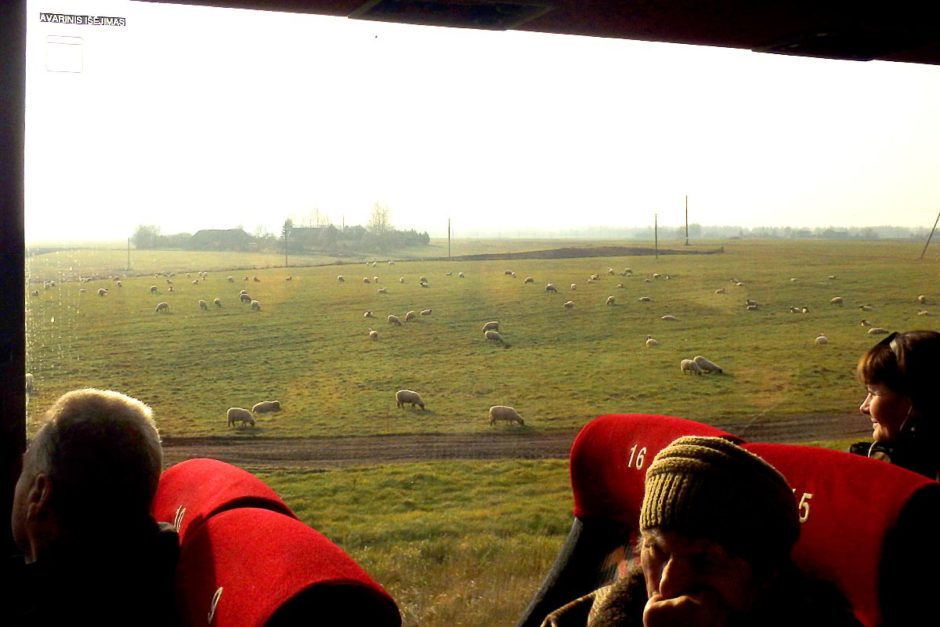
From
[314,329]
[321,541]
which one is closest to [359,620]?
[321,541]

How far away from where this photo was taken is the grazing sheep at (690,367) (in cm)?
349

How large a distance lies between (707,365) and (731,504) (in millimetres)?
2440

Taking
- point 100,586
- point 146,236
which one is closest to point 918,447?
point 100,586

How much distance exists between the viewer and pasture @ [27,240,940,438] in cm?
260

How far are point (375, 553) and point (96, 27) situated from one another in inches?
64.6

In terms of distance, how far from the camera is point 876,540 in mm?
1172

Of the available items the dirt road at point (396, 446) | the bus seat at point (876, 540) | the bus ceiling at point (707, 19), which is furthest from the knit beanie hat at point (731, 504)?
the dirt road at point (396, 446)

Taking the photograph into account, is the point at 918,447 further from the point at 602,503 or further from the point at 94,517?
the point at 94,517

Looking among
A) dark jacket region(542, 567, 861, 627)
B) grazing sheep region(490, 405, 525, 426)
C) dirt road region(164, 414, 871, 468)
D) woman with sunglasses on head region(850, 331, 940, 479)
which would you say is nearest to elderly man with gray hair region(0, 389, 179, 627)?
dark jacket region(542, 567, 861, 627)

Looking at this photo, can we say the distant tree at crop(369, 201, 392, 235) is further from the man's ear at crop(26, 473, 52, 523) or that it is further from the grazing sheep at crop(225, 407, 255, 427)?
the man's ear at crop(26, 473, 52, 523)

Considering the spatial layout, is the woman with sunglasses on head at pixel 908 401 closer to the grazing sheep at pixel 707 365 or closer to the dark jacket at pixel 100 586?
the dark jacket at pixel 100 586

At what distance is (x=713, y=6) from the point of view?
226cm

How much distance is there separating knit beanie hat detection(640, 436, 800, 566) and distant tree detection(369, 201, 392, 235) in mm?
1907

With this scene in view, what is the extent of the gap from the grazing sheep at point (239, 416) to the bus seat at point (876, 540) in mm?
1867
